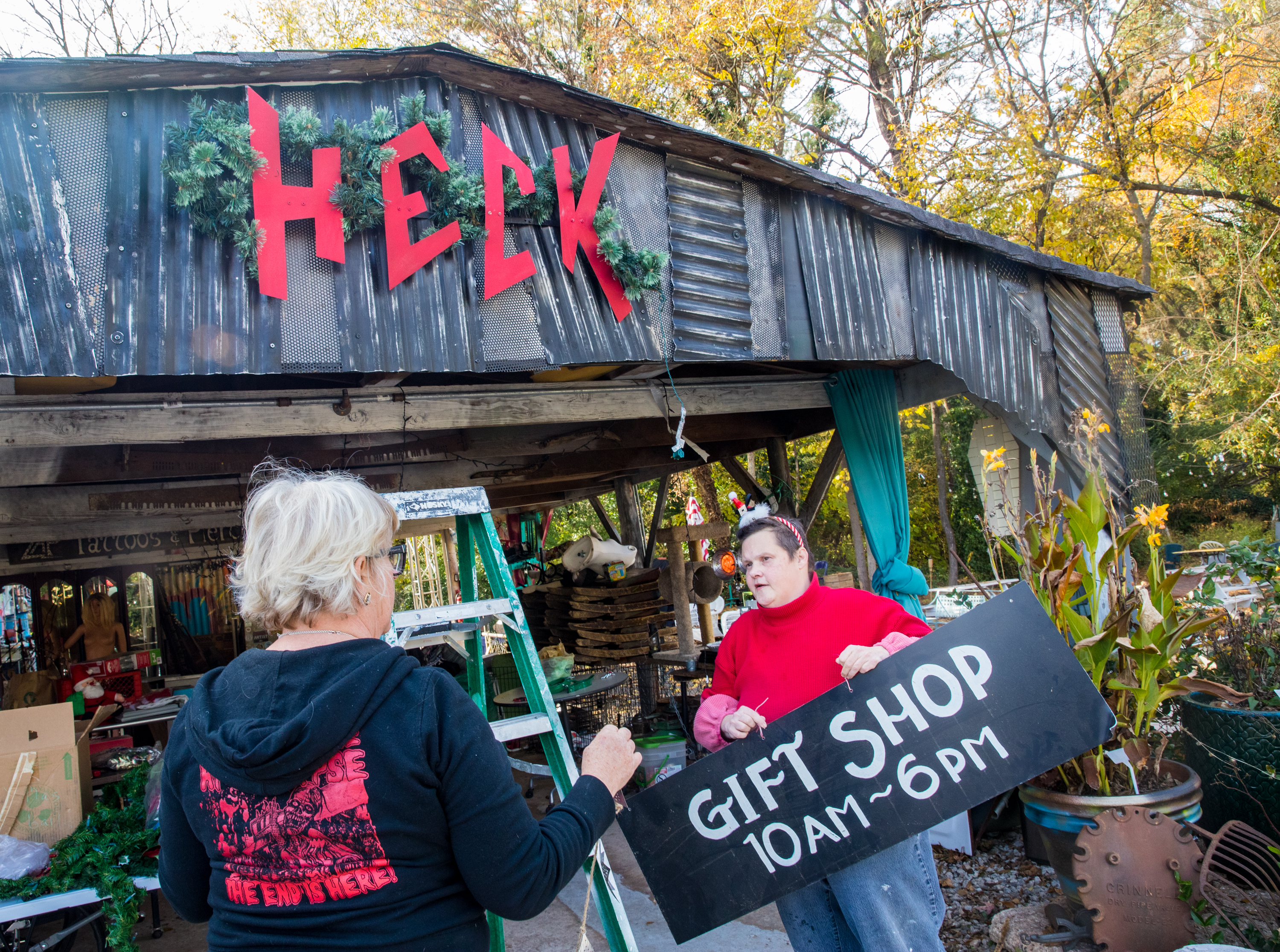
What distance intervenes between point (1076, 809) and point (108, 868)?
3.85 metres

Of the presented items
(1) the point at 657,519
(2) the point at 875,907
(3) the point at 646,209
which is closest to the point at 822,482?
(1) the point at 657,519

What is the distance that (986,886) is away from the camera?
13.4 ft

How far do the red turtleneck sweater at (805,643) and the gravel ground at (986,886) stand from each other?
1.86 m

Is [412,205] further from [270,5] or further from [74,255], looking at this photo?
[270,5]

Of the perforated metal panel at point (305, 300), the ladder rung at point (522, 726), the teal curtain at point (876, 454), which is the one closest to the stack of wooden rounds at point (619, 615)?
the teal curtain at point (876, 454)

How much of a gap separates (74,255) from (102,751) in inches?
149

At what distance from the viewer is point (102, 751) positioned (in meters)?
5.48

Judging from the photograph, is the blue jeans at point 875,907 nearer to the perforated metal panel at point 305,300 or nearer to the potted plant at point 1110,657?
the potted plant at point 1110,657

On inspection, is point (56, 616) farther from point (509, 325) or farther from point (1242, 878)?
point (1242, 878)

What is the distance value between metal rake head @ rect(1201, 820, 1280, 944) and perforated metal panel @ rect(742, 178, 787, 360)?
3.18 metres

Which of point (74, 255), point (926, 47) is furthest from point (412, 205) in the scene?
point (926, 47)

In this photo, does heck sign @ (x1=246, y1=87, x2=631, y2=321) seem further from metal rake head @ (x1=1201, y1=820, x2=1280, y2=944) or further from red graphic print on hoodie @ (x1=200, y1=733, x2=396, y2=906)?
metal rake head @ (x1=1201, y1=820, x2=1280, y2=944)

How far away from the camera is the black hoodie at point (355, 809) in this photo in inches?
53.4

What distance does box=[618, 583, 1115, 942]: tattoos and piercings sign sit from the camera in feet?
7.24
